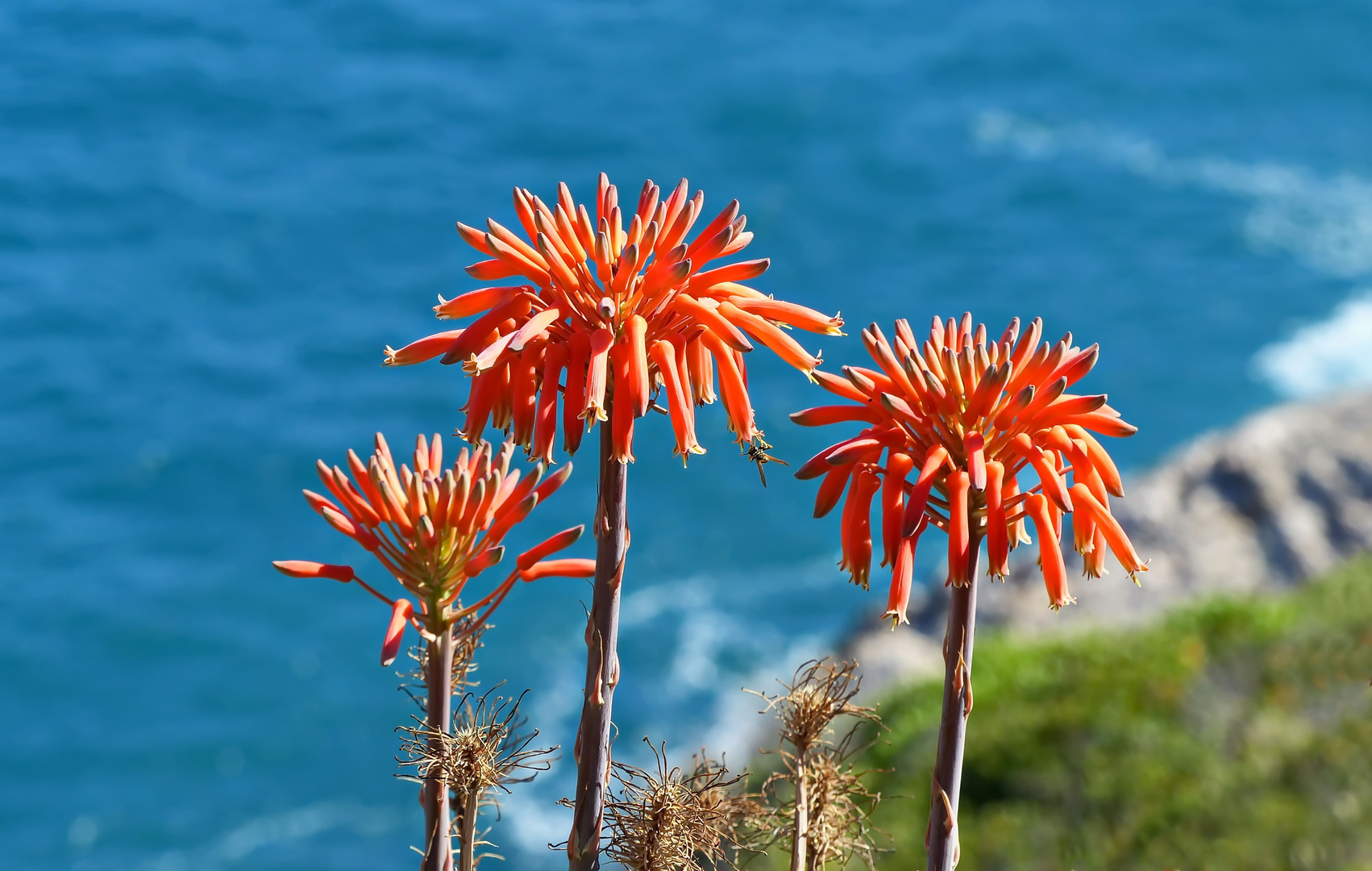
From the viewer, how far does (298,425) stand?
106 feet

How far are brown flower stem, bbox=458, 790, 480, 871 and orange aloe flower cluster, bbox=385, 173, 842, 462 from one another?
880 mm

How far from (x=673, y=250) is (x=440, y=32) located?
46781 millimetres

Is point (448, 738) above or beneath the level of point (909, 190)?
beneath

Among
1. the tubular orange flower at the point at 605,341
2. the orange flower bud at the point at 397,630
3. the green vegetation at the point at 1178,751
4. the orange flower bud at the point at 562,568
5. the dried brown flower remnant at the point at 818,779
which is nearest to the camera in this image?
the orange flower bud at the point at 397,630

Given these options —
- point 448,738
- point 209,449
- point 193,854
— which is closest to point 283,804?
point 193,854

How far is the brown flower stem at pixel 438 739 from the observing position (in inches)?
131

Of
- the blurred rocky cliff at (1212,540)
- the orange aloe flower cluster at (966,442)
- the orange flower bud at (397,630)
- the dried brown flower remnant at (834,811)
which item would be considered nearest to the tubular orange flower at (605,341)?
the orange aloe flower cluster at (966,442)

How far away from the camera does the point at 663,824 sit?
387 centimetres

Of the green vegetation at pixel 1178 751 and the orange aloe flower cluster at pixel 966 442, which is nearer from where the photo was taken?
the orange aloe flower cluster at pixel 966 442

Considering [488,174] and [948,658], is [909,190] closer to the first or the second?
[488,174]

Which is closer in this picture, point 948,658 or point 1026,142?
point 948,658

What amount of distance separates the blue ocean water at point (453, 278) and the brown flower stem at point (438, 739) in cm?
1676

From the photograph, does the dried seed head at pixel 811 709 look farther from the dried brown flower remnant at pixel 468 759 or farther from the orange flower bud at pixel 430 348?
the orange flower bud at pixel 430 348

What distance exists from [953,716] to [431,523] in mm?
1319
